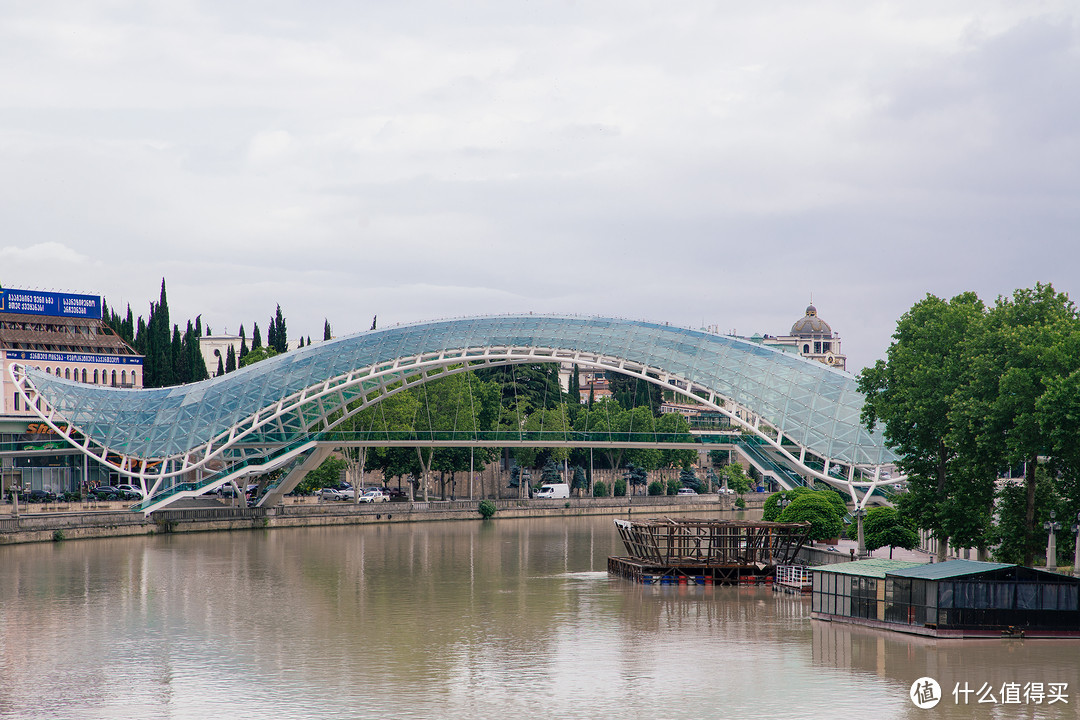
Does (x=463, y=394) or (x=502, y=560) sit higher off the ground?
(x=463, y=394)

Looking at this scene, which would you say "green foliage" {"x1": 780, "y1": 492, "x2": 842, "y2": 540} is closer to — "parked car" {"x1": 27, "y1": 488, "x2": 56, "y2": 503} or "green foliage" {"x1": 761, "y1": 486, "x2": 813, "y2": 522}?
"green foliage" {"x1": 761, "y1": 486, "x2": 813, "y2": 522}

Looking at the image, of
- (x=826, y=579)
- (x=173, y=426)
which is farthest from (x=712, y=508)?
(x=826, y=579)

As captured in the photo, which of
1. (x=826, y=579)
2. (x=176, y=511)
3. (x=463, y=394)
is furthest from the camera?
(x=463, y=394)

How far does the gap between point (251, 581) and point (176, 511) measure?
22724 mm

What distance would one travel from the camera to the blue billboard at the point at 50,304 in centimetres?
8969

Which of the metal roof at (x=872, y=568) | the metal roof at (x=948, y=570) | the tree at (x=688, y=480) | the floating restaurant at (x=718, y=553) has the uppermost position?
the metal roof at (x=948, y=570)

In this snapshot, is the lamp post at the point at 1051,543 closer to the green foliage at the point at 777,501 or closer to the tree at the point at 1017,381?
the tree at the point at 1017,381

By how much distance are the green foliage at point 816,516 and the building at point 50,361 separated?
46101 millimetres

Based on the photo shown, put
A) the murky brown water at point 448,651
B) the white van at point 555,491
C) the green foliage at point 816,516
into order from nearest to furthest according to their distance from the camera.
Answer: the murky brown water at point 448,651
the green foliage at point 816,516
the white van at point 555,491

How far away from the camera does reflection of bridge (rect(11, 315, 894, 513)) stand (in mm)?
65188

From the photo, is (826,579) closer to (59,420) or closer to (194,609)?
(194,609)

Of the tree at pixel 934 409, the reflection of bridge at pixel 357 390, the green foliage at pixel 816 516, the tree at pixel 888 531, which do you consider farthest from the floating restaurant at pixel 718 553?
the reflection of bridge at pixel 357 390

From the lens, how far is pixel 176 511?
2702 inches

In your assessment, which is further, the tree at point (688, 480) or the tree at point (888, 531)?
the tree at point (688, 480)
